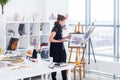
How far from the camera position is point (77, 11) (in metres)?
8.32

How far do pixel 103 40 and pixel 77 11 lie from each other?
4.17 ft

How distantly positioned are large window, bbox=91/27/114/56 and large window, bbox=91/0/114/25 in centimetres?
25

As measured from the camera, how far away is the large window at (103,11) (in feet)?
24.2

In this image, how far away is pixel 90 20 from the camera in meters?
7.81

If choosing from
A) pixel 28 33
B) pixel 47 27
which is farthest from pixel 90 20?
pixel 28 33

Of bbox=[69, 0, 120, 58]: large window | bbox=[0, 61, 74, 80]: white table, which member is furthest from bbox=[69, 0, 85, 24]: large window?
bbox=[0, 61, 74, 80]: white table

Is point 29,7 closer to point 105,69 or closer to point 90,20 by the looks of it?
point 90,20

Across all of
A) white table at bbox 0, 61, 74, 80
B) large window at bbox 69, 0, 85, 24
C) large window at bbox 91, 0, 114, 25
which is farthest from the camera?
large window at bbox 69, 0, 85, 24

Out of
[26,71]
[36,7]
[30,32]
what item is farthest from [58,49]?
[36,7]

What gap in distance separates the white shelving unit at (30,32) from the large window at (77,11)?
154cm

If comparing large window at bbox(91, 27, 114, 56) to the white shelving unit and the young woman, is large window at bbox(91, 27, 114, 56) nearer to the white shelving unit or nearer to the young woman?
the white shelving unit

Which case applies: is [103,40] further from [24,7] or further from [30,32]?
[24,7]

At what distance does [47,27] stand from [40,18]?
34cm

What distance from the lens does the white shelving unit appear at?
6309 mm
